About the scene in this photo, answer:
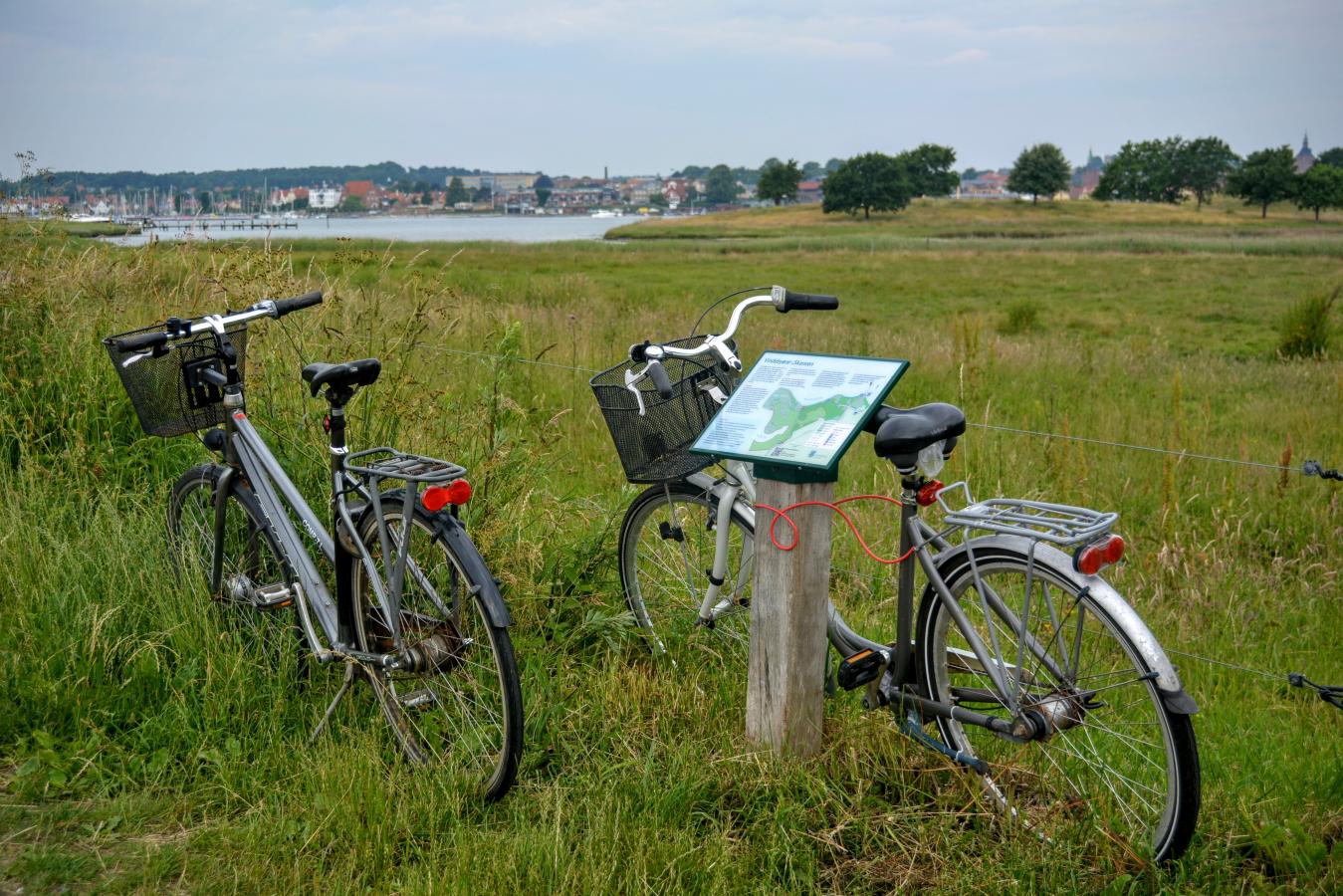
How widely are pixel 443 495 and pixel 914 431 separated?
1.32m

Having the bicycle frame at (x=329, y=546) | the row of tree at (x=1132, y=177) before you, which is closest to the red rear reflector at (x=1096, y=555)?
the bicycle frame at (x=329, y=546)

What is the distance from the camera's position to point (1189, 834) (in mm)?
2615

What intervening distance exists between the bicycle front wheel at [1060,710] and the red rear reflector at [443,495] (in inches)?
53.4

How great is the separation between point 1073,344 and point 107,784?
1412 centimetres

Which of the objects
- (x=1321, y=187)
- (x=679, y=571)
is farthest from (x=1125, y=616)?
(x=1321, y=187)

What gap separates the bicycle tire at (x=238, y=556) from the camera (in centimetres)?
393

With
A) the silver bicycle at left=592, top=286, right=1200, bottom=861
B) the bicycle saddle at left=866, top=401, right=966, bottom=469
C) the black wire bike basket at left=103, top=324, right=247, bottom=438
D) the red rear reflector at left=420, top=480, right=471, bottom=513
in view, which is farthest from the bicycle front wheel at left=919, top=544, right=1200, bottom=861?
the black wire bike basket at left=103, top=324, right=247, bottom=438

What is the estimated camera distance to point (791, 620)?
10.0 feet

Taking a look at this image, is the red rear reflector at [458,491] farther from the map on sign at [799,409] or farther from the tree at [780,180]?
the tree at [780,180]

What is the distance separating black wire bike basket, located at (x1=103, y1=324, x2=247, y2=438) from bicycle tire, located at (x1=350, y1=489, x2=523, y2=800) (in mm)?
940

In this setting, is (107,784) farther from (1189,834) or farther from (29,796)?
(1189,834)

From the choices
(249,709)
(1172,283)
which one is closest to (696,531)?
(249,709)

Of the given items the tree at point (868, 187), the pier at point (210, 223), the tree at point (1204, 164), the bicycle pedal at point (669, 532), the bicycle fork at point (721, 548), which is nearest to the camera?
the bicycle fork at point (721, 548)

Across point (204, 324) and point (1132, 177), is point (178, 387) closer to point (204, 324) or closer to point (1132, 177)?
point (204, 324)
